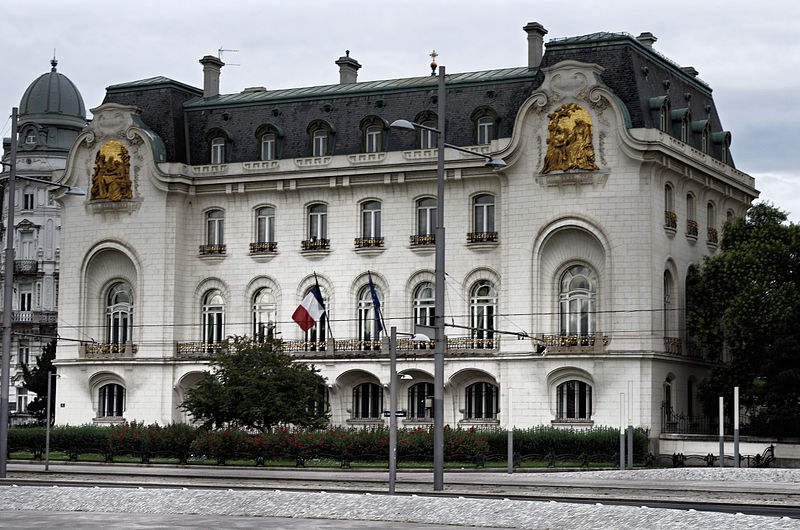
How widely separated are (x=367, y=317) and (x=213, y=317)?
860 centimetres

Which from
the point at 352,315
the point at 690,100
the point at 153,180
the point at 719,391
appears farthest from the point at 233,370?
the point at 690,100

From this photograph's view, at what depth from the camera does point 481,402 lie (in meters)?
66.2

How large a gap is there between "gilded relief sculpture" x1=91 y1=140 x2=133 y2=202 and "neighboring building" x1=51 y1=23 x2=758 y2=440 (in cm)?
10

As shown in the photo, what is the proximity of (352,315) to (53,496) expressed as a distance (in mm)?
38064

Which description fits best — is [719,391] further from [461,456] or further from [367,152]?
[367,152]

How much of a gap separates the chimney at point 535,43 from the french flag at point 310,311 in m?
15.5

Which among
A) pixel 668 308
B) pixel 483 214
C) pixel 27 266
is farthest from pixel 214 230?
pixel 27 266

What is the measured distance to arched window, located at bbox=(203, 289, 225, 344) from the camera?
237 feet

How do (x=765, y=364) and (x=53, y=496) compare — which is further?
(x=765, y=364)

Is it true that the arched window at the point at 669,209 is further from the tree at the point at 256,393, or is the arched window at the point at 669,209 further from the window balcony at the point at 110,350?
the window balcony at the point at 110,350

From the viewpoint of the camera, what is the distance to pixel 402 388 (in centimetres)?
6800

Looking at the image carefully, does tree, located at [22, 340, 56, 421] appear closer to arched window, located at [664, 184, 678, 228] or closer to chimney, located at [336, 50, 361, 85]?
chimney, located at [336, 50, 361, 85]

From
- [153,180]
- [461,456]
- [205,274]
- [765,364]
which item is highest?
[153,180]

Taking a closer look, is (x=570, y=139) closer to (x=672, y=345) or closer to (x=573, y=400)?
(x=672, y=345)
